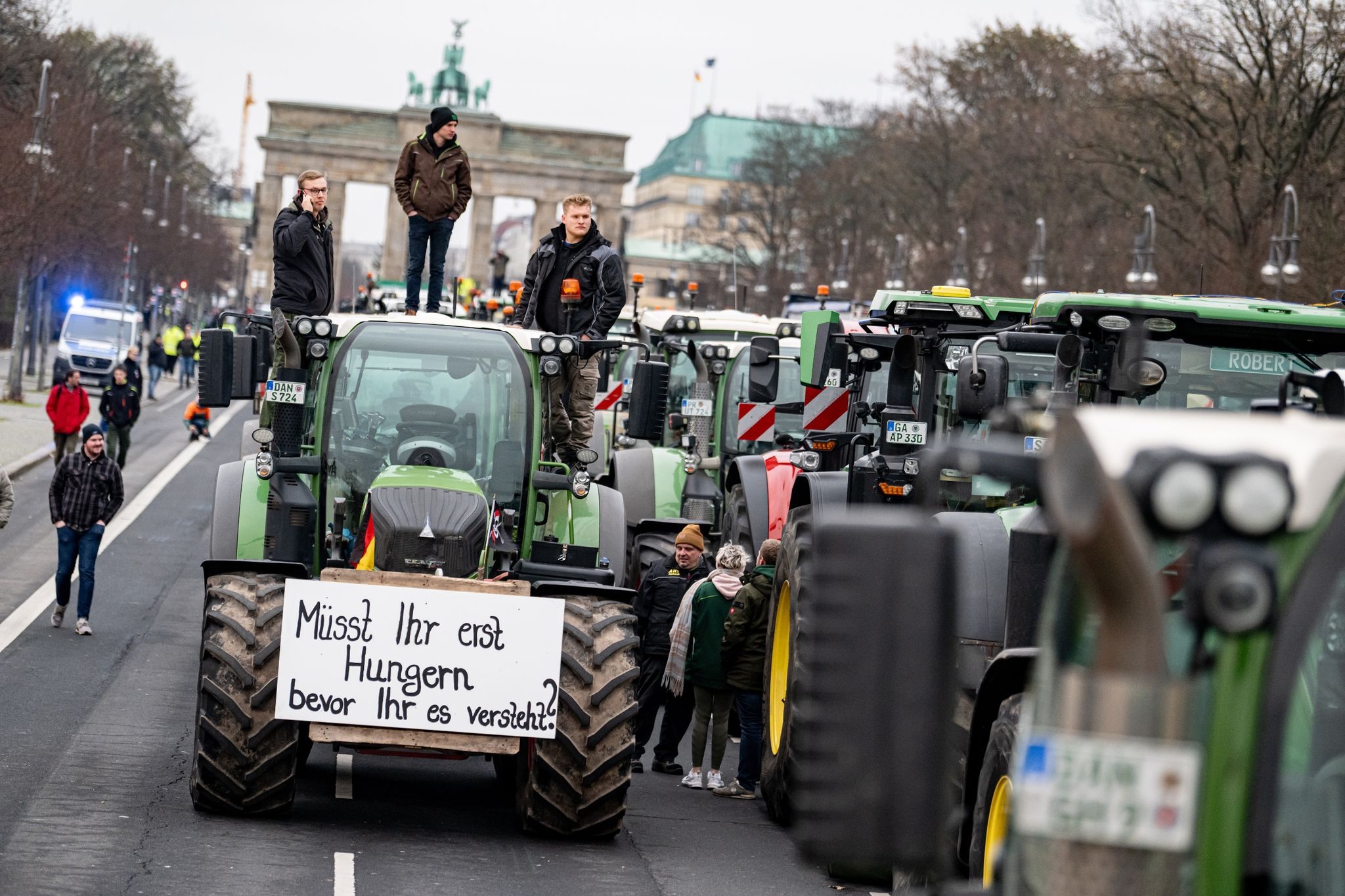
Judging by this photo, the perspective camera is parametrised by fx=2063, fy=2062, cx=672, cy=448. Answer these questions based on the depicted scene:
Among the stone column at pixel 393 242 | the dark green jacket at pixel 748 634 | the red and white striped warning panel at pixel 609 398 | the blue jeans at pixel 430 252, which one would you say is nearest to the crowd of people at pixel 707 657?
the dark green jacket at pixel 748 634

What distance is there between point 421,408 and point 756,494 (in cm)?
479

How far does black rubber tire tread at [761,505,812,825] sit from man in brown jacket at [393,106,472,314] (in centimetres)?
373

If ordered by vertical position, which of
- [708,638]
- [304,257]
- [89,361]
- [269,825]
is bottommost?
[269,825]

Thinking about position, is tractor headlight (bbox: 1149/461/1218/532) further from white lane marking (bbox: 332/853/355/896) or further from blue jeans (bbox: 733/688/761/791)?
blue jeans (bbox: 733/688/761/791)

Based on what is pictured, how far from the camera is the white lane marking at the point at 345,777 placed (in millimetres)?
11503

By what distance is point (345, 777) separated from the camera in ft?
39.7

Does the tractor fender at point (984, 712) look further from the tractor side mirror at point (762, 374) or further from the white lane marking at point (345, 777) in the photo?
the tractor side mirror at point (762, 374)

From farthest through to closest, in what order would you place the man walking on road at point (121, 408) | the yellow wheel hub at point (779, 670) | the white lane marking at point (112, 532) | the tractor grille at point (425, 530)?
1. the man walking on road at point (121, 408)
2. the white lane marking at point (112, 532)
3. the yellow wheel hub at point (779, 670)
4. the tractor grille at point (425, 530)

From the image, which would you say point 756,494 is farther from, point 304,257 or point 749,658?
point 304,257

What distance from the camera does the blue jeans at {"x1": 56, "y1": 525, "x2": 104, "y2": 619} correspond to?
16797 mm

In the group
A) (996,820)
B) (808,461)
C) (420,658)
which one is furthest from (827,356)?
(996,820)

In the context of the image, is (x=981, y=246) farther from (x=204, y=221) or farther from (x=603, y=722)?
(x=603, y=722)

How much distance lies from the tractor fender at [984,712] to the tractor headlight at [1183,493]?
12.5 ft

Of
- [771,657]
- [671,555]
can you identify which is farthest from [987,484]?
[671,555]
